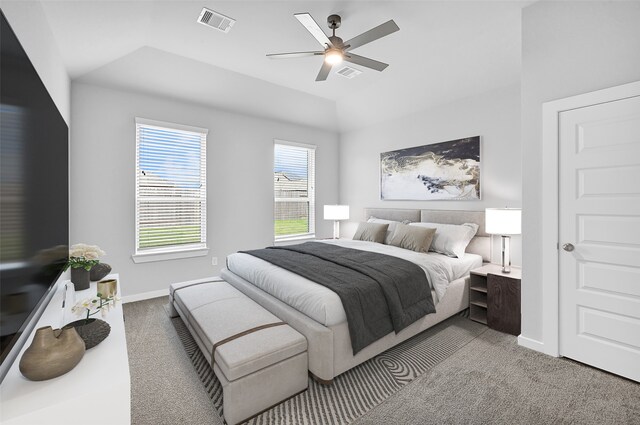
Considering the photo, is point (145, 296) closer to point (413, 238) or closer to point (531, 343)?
point (413, 238)

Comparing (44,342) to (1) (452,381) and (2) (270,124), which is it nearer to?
(1) (452,381)

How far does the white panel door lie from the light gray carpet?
0.25 meters

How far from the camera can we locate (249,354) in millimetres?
1835

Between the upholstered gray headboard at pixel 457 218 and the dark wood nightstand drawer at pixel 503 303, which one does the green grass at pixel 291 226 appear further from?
the dark wood nightstand drawer at pixel 503 303

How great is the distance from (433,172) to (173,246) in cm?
402

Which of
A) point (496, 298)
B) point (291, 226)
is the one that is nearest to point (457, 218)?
point (496, 298)

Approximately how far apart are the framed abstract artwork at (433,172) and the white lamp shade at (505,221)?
2.69ft

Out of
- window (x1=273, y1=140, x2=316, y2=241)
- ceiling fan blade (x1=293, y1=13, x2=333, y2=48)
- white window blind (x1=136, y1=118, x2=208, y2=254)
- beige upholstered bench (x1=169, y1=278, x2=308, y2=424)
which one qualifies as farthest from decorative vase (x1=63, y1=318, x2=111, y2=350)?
window (x1=273, y1=140, x2=316, y2=241)

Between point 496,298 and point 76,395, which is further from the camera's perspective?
point 496,298

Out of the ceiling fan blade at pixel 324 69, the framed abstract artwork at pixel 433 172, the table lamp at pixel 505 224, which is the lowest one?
the table lamp at pixel 505 224

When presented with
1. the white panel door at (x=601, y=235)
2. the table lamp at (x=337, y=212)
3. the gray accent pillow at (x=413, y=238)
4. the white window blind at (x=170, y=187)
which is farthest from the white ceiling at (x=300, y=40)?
the table lamp at (x=337, y=212)

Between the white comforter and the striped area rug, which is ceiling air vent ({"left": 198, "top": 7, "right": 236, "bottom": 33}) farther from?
the striped area rug

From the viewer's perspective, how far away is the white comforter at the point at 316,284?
2.19m

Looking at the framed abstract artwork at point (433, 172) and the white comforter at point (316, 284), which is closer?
the white comforter at point (316, 284)
